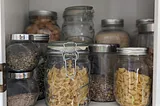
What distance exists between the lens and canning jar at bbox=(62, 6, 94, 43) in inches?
33.0

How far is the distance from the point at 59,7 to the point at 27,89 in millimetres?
409

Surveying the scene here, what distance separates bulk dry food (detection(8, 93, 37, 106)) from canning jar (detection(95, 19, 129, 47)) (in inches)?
11.7

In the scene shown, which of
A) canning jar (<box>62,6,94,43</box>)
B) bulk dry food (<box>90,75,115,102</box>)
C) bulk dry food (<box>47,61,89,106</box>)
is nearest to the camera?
bulk dry food (<box>47,61,89,106</box>)

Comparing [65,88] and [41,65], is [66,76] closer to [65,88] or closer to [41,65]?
[65,88]

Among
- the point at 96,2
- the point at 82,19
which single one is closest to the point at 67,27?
the point at 82,19

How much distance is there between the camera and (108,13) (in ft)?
3.12

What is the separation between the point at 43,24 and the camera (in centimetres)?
85

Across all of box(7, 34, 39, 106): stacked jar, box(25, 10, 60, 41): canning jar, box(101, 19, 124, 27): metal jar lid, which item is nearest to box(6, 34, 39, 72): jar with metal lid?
box(7, 34, 39, 106): stacked jar

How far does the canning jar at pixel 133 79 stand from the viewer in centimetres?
64

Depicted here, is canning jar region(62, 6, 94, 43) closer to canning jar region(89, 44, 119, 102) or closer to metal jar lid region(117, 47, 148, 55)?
canning jar region(89, 44, 119, 102)

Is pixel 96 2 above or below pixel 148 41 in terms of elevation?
above

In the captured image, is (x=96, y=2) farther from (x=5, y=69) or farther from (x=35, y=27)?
(x=5, y=69)

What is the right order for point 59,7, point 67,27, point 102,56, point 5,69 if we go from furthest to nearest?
point 59,7 → point 67,27 → point 102,56 → point 5,69

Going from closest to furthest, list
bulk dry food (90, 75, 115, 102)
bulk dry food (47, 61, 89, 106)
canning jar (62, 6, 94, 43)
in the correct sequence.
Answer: bulk dry food (47, 61, 89, 106), bulk dry food (90, 75, 115, 102), canning jar (62, 6, 94, 43)
